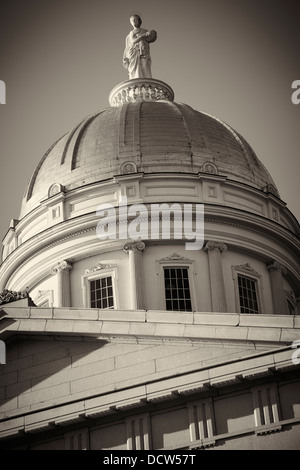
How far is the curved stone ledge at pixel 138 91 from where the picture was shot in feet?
210

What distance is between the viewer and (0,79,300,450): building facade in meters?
32.3

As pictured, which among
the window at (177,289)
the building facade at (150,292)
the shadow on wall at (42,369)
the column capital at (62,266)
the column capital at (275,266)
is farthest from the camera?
the column capital at (275,266)

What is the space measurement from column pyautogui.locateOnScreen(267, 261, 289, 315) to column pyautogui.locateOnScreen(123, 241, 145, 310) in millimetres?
6293

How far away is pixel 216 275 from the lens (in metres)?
53.2

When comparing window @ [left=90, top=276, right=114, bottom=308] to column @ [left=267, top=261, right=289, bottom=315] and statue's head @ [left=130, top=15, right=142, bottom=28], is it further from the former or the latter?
statue's head @ [left=130, top=15, right=142, bottom=28]

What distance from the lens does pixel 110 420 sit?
33.1m

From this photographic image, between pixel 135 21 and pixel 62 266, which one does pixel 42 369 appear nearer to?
pixel 62 266

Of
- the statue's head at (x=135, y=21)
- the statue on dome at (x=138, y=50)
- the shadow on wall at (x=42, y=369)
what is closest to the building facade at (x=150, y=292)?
the shadow on wall at (x=42, y=369)

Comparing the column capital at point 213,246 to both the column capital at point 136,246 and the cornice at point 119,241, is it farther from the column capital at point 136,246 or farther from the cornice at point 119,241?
the column capital at point 136,246

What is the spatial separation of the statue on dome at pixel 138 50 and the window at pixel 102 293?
1573 centimetres

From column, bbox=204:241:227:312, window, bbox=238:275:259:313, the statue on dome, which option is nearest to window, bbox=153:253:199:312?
column, bbox=204:241:227:312

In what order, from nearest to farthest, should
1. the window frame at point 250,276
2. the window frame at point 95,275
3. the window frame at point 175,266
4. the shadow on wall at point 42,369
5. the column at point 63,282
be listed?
the shadow on wall at point 42,369
the window frame at point 175,266
the window frame at point 95,275
the column at point 63,282
the window frame at point 250,276

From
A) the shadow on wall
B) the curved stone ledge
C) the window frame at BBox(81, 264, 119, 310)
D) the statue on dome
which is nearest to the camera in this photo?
the shadow on wall
